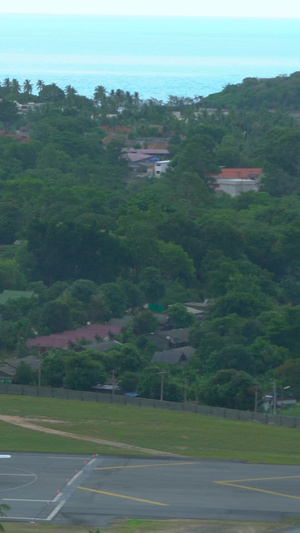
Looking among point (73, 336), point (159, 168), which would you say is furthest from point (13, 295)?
point (159, 168)

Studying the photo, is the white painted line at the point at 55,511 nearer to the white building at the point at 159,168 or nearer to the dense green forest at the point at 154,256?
the dense green forest at the point at 154,256

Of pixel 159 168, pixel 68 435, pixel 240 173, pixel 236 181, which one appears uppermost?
pixel 159 168

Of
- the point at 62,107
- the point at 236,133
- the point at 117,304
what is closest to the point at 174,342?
the point at 117,304

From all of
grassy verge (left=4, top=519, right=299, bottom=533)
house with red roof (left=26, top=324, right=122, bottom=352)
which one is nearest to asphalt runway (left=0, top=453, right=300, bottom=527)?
grassy verge (left=4, top=519, right=299, bottom=533)

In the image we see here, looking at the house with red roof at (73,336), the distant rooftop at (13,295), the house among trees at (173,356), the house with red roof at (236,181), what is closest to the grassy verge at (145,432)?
the house among trees at (173,356)

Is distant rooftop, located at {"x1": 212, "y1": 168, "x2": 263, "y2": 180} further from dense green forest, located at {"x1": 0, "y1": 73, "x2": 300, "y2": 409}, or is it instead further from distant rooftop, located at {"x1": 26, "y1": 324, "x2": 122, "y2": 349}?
distant rooftop, located at {"x1": 26, "y1": 324, "x2": 122, "y2": 349}

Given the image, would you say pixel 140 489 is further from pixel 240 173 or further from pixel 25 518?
pixel 240 173
